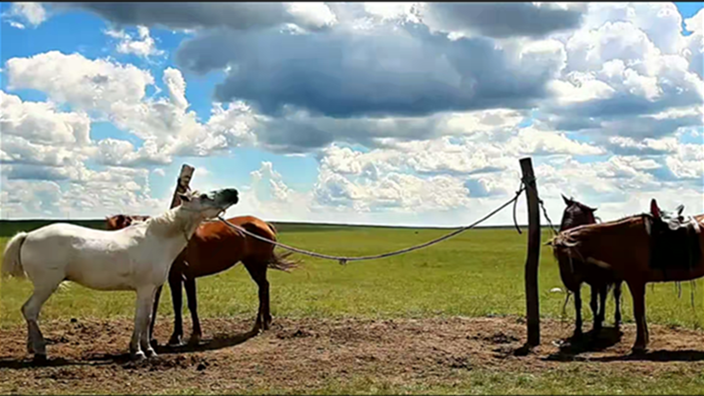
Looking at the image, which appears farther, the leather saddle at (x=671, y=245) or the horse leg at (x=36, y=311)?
the leather saddle at (x=671, y=245)

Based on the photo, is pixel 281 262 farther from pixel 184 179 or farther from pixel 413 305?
pixel 413 305

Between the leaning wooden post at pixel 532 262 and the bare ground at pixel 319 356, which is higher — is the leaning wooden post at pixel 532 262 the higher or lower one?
the higher one

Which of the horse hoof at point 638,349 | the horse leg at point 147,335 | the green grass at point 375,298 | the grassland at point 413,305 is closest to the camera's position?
the grassland at point 413,305

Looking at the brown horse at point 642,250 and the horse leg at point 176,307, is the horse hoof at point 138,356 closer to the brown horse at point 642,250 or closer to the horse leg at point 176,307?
the horse leg at point 176,307

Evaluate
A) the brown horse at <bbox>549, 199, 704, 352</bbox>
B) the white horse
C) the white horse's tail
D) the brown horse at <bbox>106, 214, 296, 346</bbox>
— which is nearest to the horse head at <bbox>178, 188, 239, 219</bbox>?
the white horse

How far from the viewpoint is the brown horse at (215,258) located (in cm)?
1084

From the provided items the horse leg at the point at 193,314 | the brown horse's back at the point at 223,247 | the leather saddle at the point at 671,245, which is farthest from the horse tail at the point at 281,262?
the leather saddle at the point at 671,245

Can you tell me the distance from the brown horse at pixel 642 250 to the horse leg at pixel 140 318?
565 centimetres

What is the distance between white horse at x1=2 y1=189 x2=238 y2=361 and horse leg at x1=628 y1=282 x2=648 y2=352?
18.7 feet

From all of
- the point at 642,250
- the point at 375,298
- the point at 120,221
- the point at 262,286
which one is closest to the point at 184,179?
the point at 120,221

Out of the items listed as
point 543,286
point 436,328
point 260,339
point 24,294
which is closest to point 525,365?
point 436,328

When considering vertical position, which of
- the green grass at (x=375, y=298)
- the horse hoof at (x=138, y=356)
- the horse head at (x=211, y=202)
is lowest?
the green grass at (x=375, y=298)

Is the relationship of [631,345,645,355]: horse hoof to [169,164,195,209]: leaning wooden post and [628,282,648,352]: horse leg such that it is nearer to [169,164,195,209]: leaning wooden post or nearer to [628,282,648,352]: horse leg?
[628,282,648,352]: horse leg

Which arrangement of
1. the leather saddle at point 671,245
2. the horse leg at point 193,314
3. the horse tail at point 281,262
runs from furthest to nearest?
the horse tail at point 281,262 < the horse leg at point 193,314 < the leather saddle at point 671,245
